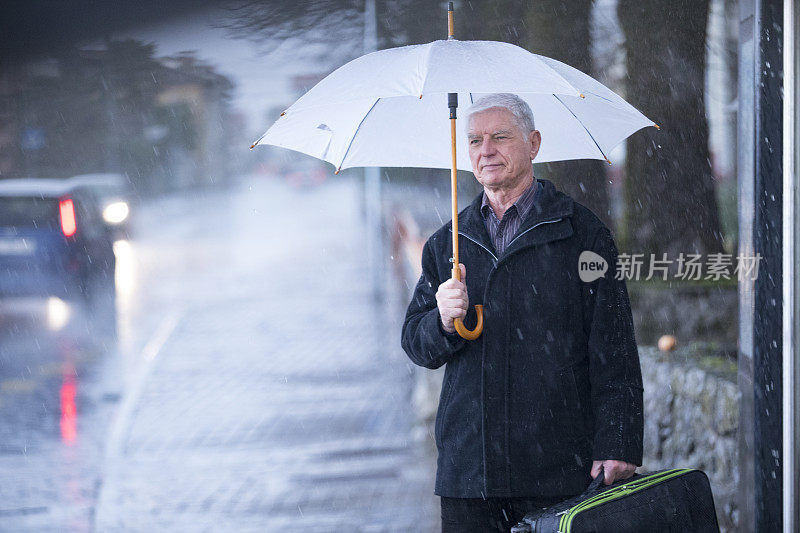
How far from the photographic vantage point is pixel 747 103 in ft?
12.1

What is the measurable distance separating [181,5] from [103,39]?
0.52 meters

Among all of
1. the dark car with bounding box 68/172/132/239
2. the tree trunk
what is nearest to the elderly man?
the tree trunk

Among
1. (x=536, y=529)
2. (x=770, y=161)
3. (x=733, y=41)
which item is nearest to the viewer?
(x=536, y=529)

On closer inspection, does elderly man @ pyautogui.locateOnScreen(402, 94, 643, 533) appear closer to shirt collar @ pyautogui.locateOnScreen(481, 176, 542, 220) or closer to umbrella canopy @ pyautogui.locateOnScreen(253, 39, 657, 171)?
shirt collar @ pyautogui.locateOnScreen(481, 176, 542, 220)

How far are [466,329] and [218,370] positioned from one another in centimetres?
375

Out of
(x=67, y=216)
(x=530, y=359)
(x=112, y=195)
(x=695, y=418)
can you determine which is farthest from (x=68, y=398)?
(x=530, y=359)

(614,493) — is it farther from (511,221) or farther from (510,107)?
(510,107)

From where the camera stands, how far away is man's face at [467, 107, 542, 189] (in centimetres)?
267

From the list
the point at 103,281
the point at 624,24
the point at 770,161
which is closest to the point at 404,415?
the point at 103,281

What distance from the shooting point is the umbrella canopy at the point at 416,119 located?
2688 mm

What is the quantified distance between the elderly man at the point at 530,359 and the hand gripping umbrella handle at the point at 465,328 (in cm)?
3

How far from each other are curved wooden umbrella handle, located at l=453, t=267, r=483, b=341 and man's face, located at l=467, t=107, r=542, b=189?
0.31 m

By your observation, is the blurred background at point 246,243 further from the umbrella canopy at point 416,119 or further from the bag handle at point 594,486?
the bag handle at point 594,486

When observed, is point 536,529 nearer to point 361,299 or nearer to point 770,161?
point 770,161
